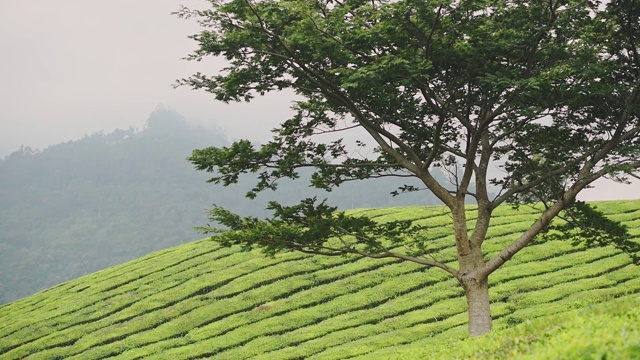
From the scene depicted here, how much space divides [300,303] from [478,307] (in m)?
15.3

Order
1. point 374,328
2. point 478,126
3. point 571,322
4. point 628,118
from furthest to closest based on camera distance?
point 374,328, point 478,126, point 628,118, point 571,322

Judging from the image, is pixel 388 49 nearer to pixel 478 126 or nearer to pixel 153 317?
pixel 478 126

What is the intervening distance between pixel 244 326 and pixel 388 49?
1776cm

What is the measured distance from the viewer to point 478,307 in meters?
15.9

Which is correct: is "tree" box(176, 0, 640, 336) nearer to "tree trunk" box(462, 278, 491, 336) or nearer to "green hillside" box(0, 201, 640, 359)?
"tree trunk" box(462, 278, 491, 336)

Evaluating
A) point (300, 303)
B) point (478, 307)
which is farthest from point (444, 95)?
point (300, 303)

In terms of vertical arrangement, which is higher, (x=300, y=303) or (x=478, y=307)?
(x=478, y=307)

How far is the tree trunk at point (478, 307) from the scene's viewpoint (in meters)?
15.5

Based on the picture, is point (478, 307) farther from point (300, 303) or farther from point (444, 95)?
point (300, 303)

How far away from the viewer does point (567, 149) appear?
17.4 metres

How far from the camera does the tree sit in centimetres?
1424

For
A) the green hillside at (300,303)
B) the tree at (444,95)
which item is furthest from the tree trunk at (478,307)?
the green hillside at (300,303)

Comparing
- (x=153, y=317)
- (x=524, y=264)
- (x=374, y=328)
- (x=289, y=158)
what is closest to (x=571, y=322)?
(x=289, y=158)

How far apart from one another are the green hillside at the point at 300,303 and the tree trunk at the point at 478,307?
517 centimetres
